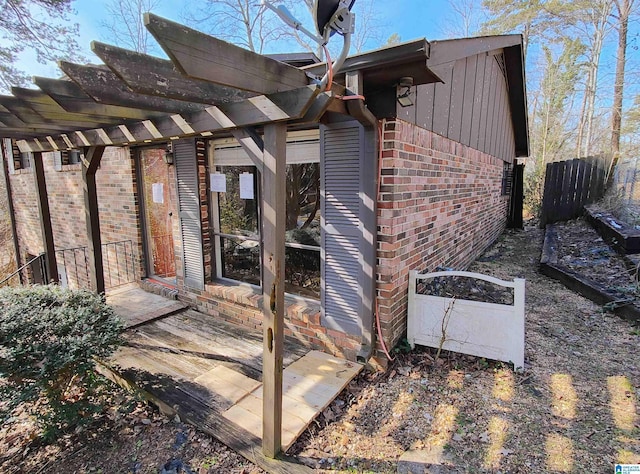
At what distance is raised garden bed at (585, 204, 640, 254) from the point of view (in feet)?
17.6

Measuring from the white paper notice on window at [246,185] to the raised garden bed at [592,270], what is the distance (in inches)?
182

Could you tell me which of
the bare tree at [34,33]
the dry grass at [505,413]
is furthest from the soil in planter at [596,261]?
the bare tree at [34,33]

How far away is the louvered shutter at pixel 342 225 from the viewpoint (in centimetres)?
304

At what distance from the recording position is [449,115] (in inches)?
168

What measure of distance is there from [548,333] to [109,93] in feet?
15.4

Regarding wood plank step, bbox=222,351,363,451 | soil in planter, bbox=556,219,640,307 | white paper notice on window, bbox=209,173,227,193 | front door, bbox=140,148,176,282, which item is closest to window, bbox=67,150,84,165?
front door, bbox=140,148,176,282

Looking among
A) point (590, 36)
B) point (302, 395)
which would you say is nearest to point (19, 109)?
point (302, 395)

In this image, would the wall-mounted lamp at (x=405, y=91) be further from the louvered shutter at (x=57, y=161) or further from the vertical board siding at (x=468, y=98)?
the louvered shutter at (x=57, y=161)

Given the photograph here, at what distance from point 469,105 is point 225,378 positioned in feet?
16.2

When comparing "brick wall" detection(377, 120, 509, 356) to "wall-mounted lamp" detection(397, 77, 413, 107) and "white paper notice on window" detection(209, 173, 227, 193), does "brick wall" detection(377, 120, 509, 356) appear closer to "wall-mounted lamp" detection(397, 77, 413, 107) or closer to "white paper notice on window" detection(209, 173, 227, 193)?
"wall-mounted lamp" detection(397, 77, 413, 107)

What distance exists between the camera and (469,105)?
16.8ft

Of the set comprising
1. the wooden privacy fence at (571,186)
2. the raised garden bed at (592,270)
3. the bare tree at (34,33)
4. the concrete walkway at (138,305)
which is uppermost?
the bare tree at (34,33)

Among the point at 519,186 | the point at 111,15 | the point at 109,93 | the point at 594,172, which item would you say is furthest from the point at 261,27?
the point at 109,93

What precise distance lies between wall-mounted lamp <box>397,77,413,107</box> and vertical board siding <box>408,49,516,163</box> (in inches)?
2.7
